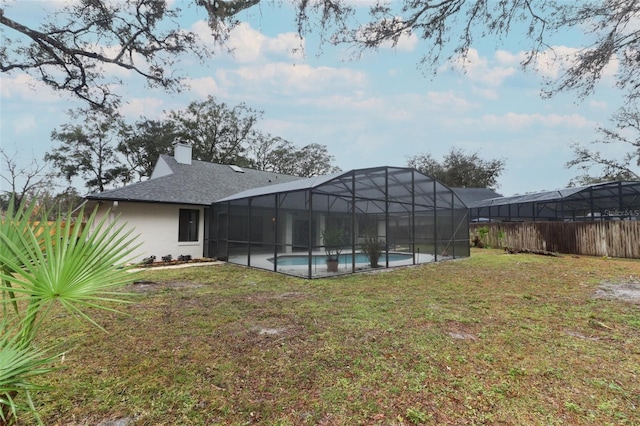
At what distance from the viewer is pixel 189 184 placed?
38.3ft

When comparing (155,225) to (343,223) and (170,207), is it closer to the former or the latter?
(170,207)

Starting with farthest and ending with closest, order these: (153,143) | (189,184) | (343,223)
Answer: (153,143)
(189,184)
(343,223)

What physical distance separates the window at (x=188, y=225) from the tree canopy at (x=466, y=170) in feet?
90.3

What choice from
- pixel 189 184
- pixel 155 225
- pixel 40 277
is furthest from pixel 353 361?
pixel 189 184

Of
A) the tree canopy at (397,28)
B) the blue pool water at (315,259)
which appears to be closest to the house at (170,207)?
the tree canopy at (397,28)

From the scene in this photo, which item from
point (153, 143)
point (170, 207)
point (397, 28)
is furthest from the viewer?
point (153, 143)

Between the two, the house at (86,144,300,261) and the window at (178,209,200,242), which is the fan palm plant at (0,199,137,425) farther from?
the window at (178,209,200,242)

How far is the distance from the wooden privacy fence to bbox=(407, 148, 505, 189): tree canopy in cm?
1889

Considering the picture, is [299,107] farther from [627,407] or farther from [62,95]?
[627,407]

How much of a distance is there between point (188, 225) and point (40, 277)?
1011cm

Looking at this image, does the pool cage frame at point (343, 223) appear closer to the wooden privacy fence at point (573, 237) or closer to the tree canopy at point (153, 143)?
the wooden privacy fence at point (573, 237)

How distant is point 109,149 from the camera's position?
21.8 m

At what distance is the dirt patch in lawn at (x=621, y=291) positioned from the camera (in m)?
4.98

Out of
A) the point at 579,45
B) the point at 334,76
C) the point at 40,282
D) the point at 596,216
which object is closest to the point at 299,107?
the point at 334,76
